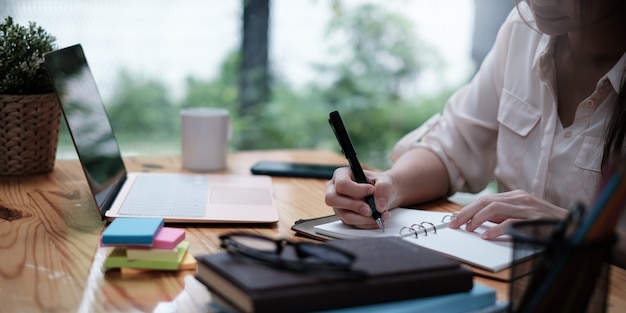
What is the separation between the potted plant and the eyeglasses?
0.73 meters

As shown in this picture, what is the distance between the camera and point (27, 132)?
1276mm

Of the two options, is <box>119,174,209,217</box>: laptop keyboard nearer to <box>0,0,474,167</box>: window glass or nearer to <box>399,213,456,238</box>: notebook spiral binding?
<box>399,213,456,238</box>: notebook spiral binding

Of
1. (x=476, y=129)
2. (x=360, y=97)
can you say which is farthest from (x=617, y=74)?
(x=360, y=97)

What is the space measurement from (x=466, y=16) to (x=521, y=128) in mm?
1844

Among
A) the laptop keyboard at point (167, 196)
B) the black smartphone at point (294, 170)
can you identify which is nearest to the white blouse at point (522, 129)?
the black smartphone at point (294, 170)

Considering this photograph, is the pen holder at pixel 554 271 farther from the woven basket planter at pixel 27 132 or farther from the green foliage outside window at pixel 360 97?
the green foliage outside window at pixel 360 97

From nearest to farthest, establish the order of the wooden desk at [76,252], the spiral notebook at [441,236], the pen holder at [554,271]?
the pen holder at [554,271], the wooden desk at [76,252], the spiral notebook at [441,236]

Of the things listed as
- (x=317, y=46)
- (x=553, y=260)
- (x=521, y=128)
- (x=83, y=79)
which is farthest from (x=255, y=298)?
(x=317, y=46)

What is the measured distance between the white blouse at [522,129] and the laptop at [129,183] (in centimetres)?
41

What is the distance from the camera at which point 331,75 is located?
3131mm

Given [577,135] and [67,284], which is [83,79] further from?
[577,135]

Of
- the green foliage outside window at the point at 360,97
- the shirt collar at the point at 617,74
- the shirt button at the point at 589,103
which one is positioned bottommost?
the green foliage outside window at the point at 360,97

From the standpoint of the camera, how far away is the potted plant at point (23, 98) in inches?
48.9

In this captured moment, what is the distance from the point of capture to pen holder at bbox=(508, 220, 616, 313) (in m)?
0.57
